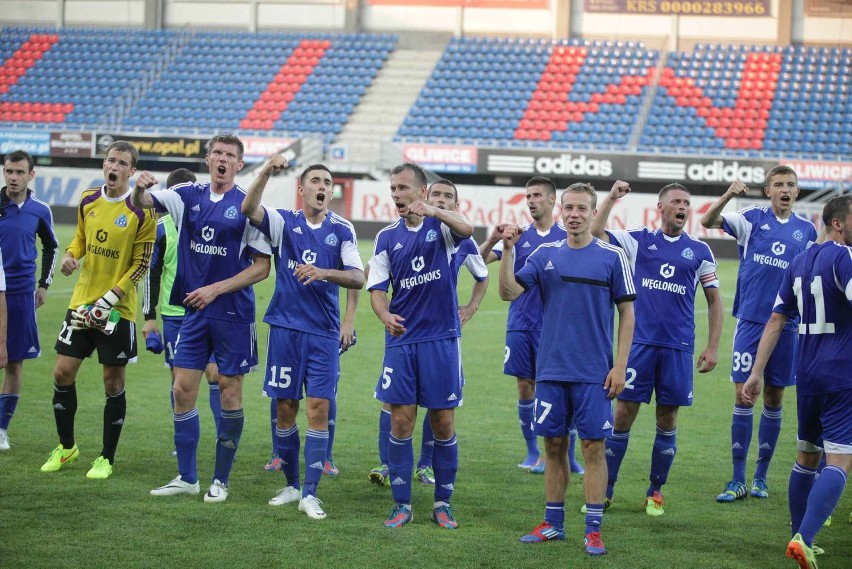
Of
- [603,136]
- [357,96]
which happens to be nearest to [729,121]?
[603,136]

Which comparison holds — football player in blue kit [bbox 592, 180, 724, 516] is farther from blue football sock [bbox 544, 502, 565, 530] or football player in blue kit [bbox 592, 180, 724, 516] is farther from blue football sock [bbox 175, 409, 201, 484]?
blue football sock [bbox 175, 409, 201, 484]

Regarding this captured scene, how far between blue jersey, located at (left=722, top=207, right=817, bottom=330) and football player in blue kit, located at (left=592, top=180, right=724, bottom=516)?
0.67 m

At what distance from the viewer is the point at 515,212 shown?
3102 centimetres

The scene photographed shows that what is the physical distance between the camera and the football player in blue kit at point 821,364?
5543mm

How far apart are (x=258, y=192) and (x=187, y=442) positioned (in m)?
1.76

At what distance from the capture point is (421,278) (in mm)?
6578

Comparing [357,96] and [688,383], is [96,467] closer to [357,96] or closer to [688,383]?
[688,383]

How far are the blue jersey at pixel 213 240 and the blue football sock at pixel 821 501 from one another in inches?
144

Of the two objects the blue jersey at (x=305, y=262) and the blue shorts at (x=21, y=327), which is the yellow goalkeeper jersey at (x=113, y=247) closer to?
the blue shorts at (x=21, y=327)

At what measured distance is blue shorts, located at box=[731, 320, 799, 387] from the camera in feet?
24.9

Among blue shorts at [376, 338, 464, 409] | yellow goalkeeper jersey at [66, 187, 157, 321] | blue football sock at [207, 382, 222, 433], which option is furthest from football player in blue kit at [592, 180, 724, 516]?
yellow goalkeeper jersey at [66, 187, 157, 321]

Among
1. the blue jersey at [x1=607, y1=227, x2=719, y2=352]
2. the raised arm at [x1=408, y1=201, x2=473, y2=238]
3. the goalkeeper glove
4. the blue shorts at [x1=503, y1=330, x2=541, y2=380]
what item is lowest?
the blue shorts at [x1=503, y1=330, x2=541, y2=380]

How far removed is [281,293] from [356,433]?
2.93m

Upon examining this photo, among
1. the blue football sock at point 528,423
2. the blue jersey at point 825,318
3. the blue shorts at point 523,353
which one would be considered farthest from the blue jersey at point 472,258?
the blue jersey at point 825,318
